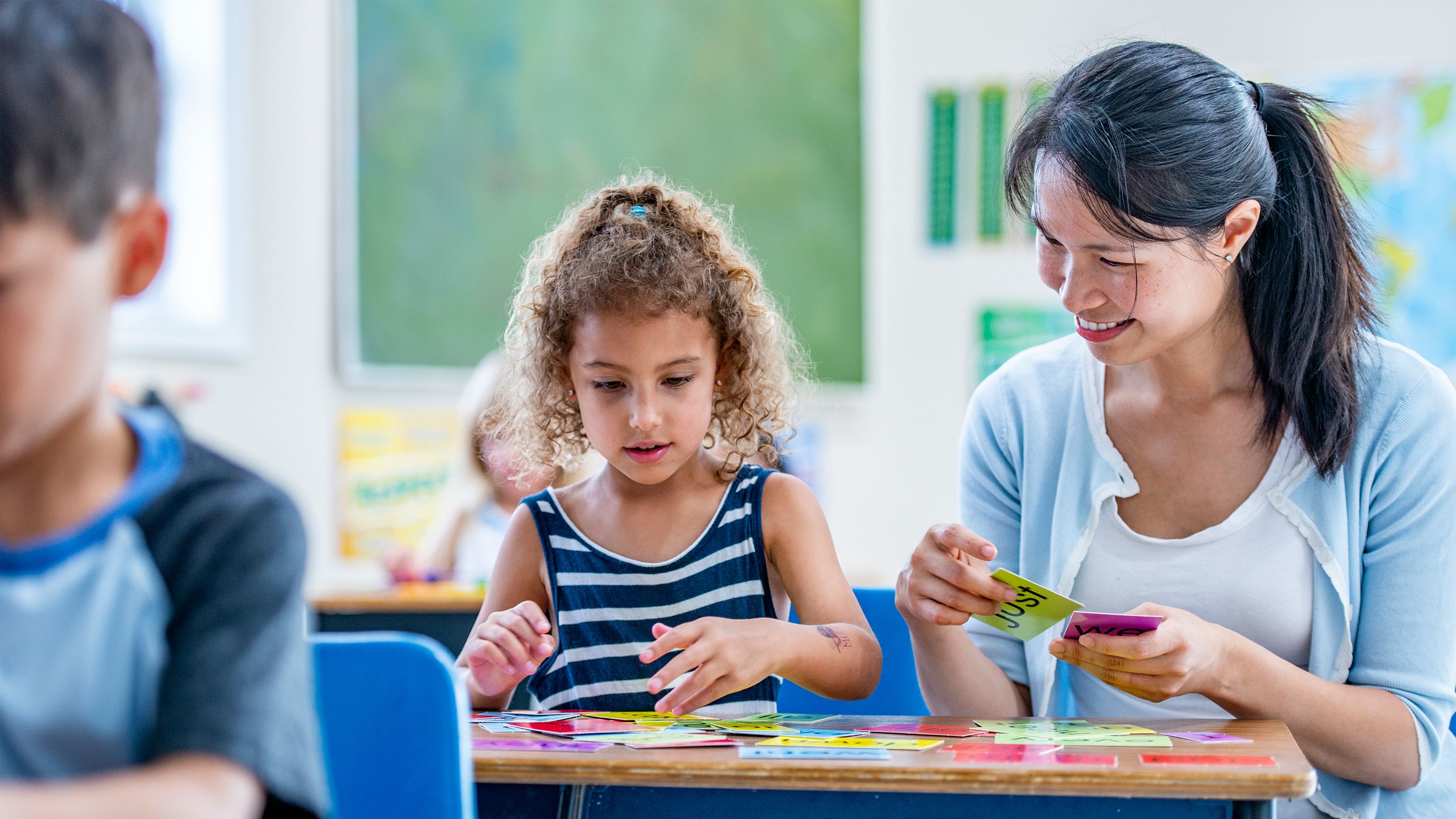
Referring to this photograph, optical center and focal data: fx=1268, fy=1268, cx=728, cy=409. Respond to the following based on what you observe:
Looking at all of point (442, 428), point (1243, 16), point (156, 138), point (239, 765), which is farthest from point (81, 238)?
point (1243, 16)

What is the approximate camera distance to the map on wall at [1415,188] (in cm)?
388

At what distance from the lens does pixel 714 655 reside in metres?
1.25

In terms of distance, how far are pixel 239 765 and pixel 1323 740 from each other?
1.16 metres

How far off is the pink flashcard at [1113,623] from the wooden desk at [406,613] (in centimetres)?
181

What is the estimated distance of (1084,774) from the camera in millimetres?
990

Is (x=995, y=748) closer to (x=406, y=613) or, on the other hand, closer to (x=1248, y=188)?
(x=1248, y=188)

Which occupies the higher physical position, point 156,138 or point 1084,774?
point 156,138

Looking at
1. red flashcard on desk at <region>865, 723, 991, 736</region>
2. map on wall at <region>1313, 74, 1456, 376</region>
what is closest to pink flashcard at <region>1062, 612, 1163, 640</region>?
red flashcard on desk at <region>865, 723, 991, 736</region>

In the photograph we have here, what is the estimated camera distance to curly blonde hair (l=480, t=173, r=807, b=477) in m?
1.62

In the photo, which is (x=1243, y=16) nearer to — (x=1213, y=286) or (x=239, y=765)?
(x=1213, y=286)

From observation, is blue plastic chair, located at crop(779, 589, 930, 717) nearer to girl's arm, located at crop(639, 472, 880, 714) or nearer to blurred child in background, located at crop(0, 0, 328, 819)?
girl's arm, located at crop(639, 472, 880, 714)

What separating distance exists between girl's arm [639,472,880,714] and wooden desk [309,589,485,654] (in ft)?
4.62

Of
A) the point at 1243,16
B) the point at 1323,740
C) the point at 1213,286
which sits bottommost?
the point at 1323,740

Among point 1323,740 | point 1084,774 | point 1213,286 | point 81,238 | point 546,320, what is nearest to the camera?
point 81,238
